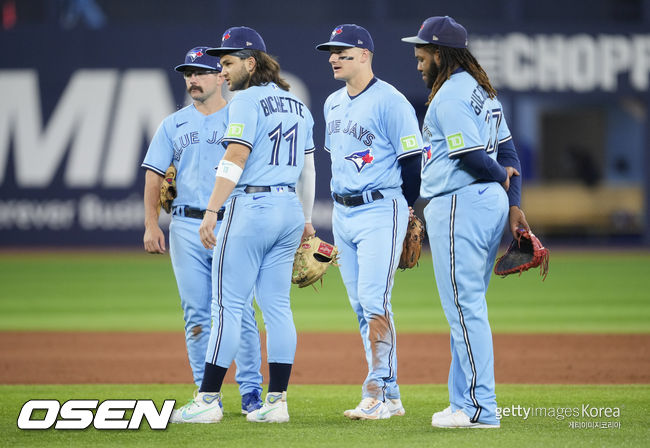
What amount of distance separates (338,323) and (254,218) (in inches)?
234

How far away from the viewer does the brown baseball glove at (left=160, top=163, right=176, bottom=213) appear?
5.91 m

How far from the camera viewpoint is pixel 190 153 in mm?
5922

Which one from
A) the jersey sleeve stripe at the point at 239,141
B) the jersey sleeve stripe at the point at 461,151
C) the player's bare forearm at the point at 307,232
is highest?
the jersey sleeve stripe at the point at 239,141

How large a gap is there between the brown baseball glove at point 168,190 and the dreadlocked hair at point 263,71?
34.4 inches

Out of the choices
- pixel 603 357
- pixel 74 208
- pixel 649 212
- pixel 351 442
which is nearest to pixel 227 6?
pixel 74 208

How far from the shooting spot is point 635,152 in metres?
26.8

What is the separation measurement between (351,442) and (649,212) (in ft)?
63.0

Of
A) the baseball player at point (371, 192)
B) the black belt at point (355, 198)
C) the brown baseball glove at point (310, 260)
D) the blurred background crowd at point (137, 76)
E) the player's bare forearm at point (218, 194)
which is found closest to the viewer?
the player's bare forearm at point (218, 194)

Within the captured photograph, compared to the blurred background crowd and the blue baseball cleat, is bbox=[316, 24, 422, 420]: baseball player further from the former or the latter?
the blurred background crowd

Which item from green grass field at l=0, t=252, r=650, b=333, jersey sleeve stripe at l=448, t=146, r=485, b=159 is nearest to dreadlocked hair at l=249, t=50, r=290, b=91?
jersey sleeve stripe at l=448, t=146, r=485, b=159

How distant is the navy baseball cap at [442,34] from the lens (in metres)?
5.10

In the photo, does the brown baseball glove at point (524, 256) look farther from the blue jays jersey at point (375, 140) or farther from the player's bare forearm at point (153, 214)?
the player's bare forearm at point (153, 214)

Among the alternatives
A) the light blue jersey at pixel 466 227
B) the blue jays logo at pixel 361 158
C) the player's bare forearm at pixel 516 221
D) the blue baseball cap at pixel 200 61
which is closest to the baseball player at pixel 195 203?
the blue baseball cap at pixel 200 61

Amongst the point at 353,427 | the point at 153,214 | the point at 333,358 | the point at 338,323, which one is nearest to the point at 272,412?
the point at 353,427
